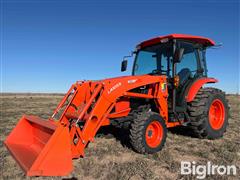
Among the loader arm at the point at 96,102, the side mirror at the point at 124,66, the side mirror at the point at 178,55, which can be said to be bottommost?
the loader arm at the point at 96,102

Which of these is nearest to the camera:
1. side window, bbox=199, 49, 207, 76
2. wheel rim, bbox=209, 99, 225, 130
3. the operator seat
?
the operator seat

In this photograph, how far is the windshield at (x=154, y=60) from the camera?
21.9 ft

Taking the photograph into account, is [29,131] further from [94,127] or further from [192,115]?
[192,115]

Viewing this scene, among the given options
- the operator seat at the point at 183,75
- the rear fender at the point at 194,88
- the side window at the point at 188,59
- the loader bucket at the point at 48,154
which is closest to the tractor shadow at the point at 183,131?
the rear fender at the point at 194,88

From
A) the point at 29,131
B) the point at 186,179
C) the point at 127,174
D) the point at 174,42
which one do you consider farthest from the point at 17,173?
the point at 174,42

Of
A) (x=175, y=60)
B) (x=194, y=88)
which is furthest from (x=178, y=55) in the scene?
(x=194, y=88)

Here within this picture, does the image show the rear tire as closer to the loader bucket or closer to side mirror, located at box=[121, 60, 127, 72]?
side mirror, located at box=[121, 60, 127, 72]

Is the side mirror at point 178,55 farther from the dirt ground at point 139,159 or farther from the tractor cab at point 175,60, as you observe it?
the dirt ground at point 139,159

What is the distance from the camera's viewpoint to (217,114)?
7418 millimetres

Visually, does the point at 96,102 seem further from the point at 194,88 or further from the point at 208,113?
the point at 208,113

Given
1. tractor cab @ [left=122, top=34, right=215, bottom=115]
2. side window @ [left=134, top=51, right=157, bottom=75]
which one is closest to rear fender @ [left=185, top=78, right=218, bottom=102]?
tractor cab @ [left=122, top=34, right=215, bottom=115]

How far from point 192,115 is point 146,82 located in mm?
1637

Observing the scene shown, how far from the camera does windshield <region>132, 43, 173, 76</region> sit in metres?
6.66

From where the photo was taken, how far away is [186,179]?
163 inches
